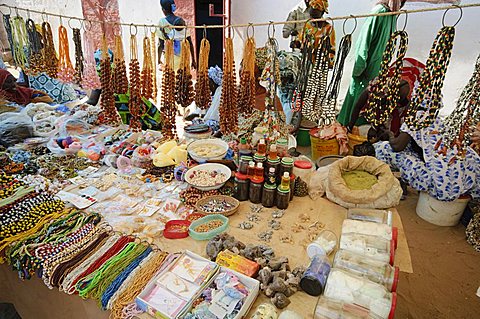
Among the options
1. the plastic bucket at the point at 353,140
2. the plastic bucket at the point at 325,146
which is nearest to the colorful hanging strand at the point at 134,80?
the plastic bucket at the point at 325,146

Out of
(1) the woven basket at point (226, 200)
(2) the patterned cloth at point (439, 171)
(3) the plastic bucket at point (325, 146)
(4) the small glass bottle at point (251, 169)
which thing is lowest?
(3) the plastic bucket at point (325, 146)

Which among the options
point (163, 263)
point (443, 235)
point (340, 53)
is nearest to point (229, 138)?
point (340, 53)

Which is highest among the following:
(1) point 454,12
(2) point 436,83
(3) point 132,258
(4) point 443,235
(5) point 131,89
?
(1) point 454,12

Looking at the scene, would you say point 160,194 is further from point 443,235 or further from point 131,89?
point 443,235

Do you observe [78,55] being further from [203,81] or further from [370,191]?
[370,191]

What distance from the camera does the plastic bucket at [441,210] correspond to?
349cm

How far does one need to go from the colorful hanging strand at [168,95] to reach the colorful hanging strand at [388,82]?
1644mm

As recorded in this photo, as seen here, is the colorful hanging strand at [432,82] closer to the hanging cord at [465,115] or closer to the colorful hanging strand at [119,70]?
the hanging cord at [465,115]

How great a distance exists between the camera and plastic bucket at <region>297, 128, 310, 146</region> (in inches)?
214

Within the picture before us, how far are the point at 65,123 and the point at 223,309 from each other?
9.10ft

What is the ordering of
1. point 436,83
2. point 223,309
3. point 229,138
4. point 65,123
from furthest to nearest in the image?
point 65,123 < point 229,138 < point 436,83 < point 223,309

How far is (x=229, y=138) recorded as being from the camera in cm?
306

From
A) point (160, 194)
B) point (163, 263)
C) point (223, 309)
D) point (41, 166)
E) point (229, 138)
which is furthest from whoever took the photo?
point (229, 138)

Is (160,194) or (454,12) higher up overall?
(454,12)
